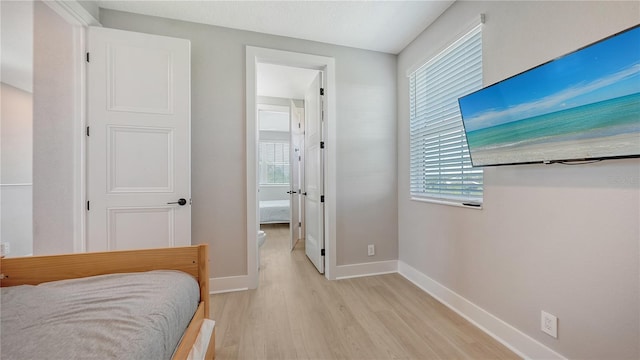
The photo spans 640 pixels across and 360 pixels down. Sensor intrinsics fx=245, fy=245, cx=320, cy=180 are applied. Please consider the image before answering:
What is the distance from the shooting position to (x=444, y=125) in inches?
85.0

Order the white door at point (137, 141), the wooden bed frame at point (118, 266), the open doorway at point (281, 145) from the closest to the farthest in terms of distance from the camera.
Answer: the wooden bed frame at point (118, 266), the white door at point (137, 141), the open doorway at point (281, 145)

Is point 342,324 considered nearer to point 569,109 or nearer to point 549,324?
point 549,324

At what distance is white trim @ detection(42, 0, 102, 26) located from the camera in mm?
1680

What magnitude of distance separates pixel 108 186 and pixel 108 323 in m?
1.61

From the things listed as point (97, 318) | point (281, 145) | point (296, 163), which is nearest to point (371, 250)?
point (296, 163)

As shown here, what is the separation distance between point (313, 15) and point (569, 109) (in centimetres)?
197

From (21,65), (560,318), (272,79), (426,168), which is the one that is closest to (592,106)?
(560,318)

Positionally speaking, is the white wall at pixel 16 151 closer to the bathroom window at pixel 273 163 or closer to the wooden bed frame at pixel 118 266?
the wooden bed frame at pixel 118 266

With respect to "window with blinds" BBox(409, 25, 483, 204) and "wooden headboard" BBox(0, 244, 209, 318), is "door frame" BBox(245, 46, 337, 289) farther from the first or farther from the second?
"wooden headboard" BBox(0, 244, 209, 318)

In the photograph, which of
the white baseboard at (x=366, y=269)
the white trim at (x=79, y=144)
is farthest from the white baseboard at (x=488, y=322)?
the white trim at (x=79, y=144)

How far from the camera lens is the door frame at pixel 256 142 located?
8.00ft

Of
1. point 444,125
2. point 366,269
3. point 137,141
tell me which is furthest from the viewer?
point 366,269

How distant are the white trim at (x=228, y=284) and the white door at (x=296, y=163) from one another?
1566mm

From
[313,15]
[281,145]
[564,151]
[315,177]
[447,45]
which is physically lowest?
[315,177]
